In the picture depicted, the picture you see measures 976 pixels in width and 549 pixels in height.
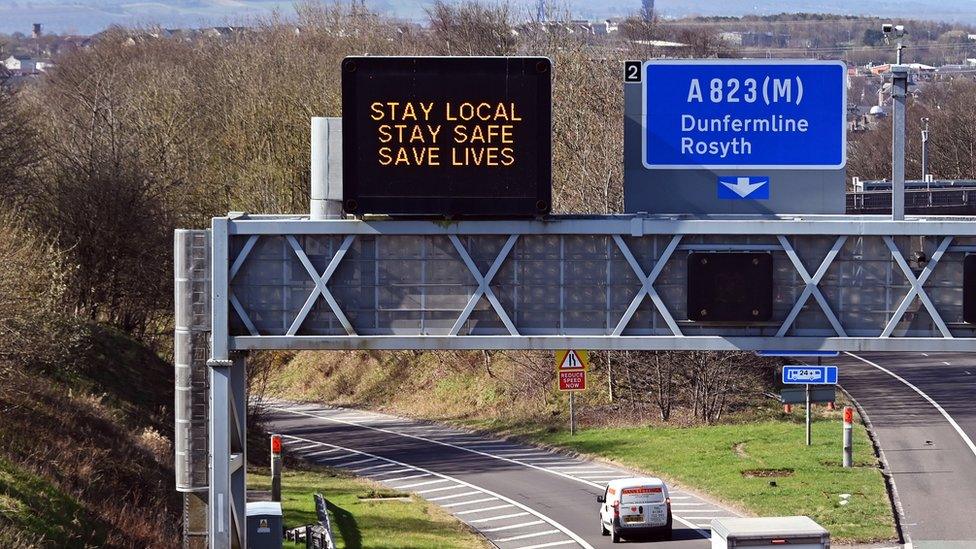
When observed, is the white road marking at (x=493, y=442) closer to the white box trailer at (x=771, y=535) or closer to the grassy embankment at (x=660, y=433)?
the grassy embankment at (x=660, y=433)

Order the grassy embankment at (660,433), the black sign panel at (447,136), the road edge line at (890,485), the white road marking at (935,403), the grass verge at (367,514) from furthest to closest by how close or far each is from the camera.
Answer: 1. the white road marking at (935,403)
2. the grassy embankment at (660,433)
3. the grass verge at (367,514)
4. the road edge line at (890,485)
5. the black sign panel at (447,136)

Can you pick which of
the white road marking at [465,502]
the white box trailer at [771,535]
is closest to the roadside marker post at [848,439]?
the white road marking at [465,502]

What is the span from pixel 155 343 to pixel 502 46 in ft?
156

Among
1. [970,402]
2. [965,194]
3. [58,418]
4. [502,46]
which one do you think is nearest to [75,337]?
[58,418]

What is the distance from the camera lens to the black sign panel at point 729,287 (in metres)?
21.2

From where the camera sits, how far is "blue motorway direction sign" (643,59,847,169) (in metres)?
21.4

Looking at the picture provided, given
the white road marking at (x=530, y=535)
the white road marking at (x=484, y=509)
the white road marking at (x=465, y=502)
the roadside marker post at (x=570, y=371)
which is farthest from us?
the roadside marker post at (x=570, y=371)

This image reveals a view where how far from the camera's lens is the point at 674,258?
2136 centimetres

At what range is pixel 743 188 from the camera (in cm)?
2161

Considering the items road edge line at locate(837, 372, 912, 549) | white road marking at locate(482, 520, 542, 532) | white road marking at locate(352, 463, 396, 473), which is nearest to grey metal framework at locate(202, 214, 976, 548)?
road edge line at locate(837, 372, 912, 549)

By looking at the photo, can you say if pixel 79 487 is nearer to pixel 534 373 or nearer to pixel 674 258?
pixel 674 258

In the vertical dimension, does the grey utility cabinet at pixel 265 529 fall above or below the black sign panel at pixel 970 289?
below

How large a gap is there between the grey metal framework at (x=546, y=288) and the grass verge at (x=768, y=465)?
16.2m

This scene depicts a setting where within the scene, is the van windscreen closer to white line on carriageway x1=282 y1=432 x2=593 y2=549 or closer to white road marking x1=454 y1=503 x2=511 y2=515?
white line on carriageway x1=282 y1=432 x2=593 y2=549
